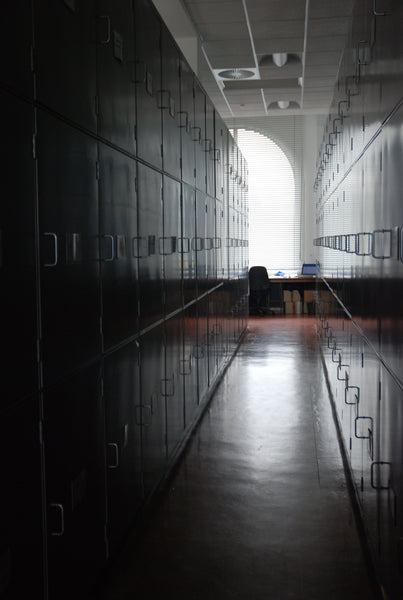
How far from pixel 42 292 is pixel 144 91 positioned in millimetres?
1605

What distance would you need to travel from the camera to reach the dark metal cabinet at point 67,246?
1.86m

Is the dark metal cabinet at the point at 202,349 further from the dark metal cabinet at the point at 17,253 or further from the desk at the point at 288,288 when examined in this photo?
the desk at the point at 288,288

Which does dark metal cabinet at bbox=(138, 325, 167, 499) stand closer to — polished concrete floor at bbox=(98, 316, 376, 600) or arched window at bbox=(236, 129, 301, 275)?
polished concrete floor at bbox=(98, 316, 376, 600)

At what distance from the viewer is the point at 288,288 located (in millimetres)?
12211

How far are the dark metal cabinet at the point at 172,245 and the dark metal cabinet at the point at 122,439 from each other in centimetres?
78

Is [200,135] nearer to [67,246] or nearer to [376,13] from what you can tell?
[376,13]

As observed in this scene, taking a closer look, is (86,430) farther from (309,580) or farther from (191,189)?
(191,189)

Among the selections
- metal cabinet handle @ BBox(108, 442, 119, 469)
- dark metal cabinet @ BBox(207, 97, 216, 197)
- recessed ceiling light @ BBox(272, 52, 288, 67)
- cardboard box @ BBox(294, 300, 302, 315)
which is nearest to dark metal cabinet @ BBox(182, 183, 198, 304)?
dark metal cabinet @ BBox(207, 97, 216, 197)

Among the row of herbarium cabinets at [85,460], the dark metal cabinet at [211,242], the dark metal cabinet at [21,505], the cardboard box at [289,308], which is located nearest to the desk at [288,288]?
the cardboard box at [289,308]

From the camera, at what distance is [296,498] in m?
3.46

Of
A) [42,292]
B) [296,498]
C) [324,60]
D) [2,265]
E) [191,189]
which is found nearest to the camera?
[2,265]

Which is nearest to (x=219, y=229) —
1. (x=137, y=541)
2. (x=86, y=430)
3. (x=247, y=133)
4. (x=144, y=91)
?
(x=144, y=91)

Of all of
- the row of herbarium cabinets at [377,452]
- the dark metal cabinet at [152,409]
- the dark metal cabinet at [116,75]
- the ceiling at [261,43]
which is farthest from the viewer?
the ceiling at [261,43]

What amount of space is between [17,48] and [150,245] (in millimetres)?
1611
